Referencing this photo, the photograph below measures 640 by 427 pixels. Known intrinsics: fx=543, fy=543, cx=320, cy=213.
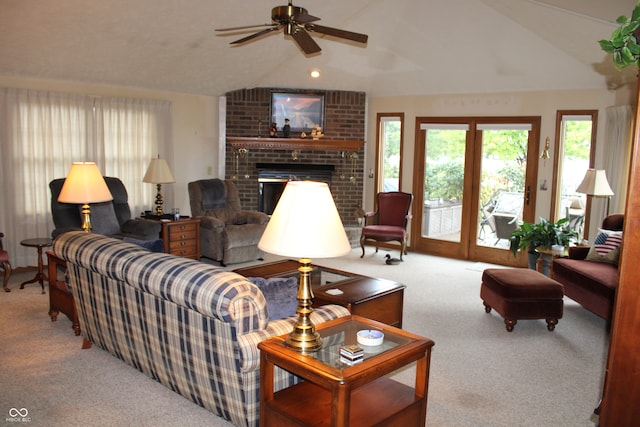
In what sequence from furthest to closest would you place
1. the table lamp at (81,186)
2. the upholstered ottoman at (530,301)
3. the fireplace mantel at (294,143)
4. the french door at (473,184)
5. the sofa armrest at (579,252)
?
the fireplace mantel at (294,143) < the french door at (473,184) < the sofa armrest at (579,252) < the upholstered ottoman at (530,301) < the table lamp at (81,186)

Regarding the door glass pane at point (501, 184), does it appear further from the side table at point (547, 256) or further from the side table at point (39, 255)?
the side table at point (39, 255)

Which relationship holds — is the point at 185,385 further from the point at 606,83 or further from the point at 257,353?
the point at 606,83

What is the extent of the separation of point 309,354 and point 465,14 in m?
5.08

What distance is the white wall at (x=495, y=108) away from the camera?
6.86m

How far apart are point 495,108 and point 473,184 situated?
1.13 metres

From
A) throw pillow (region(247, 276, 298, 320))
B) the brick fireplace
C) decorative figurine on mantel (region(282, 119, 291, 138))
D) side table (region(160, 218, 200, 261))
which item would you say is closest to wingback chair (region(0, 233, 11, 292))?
side table (region(160, 218, 200, 261))

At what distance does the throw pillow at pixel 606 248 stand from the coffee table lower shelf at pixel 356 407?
3.53 metres

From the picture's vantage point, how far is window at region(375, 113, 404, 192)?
866cm

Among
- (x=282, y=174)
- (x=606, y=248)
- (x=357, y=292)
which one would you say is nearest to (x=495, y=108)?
(x=606, y=248)

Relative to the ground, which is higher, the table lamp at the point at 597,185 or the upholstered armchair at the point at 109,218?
the table lamp at the point at 597,185

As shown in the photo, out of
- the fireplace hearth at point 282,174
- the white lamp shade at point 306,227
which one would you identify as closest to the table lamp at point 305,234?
the white lamp shade at point 306,227

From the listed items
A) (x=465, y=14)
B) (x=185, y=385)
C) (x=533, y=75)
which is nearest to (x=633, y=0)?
(x=465, y=14)

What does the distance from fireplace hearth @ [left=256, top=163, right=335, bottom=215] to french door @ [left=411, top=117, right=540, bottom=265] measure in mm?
1492

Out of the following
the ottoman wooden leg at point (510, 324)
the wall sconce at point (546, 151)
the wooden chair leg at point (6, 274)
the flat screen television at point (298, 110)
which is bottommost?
the ottoman wooden leg at point (510, 324)
